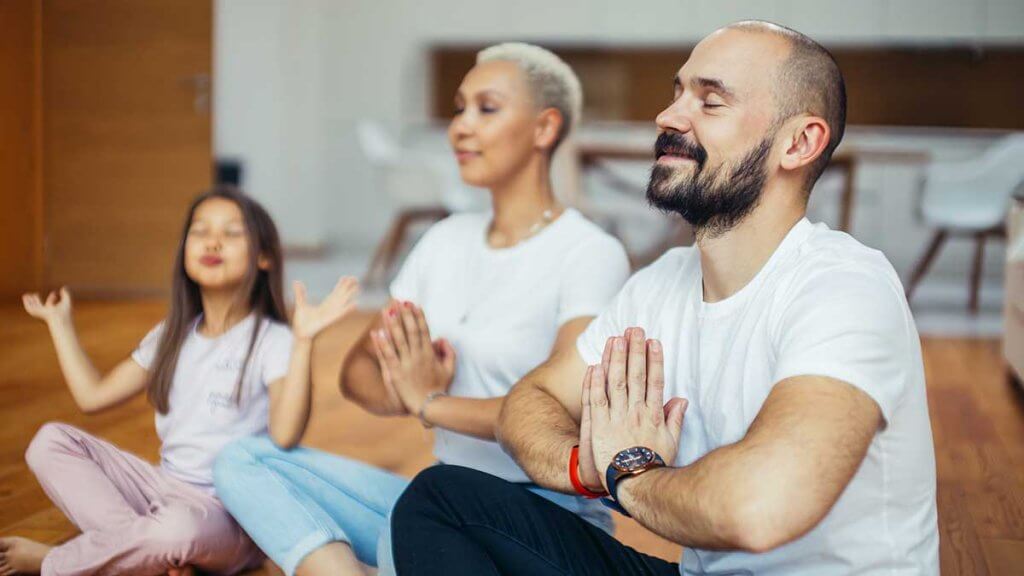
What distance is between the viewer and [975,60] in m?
7.38

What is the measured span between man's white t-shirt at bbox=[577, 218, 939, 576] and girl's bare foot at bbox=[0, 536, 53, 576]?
95 cm

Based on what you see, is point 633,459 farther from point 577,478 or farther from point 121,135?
point 121,135

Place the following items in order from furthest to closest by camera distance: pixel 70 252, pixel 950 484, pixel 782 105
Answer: pixel 70 252 → pixel 950 484 → pixel 782 105

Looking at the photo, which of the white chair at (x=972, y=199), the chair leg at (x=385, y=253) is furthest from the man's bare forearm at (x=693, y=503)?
the chair leg at (x=385, y=253)

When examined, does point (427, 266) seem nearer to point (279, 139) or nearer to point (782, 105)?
point (782, 105)

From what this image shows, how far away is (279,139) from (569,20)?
2021 mm

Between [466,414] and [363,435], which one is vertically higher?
[466,414]

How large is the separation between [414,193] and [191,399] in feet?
14.3

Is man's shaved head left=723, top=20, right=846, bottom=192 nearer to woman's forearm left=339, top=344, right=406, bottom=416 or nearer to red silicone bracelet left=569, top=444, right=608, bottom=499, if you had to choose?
red silicone bracelet left=569, top=444, right=608, bottom=499

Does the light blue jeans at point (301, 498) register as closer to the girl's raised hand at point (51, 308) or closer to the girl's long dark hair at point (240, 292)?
the girl's long dark hair at point (240, 292)

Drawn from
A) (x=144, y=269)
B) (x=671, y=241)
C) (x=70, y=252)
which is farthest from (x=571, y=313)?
(x=671, y=241)

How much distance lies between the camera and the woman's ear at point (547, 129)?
5.57 ft

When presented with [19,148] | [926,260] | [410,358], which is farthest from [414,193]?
[410,358]

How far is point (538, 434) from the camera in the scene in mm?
1280
